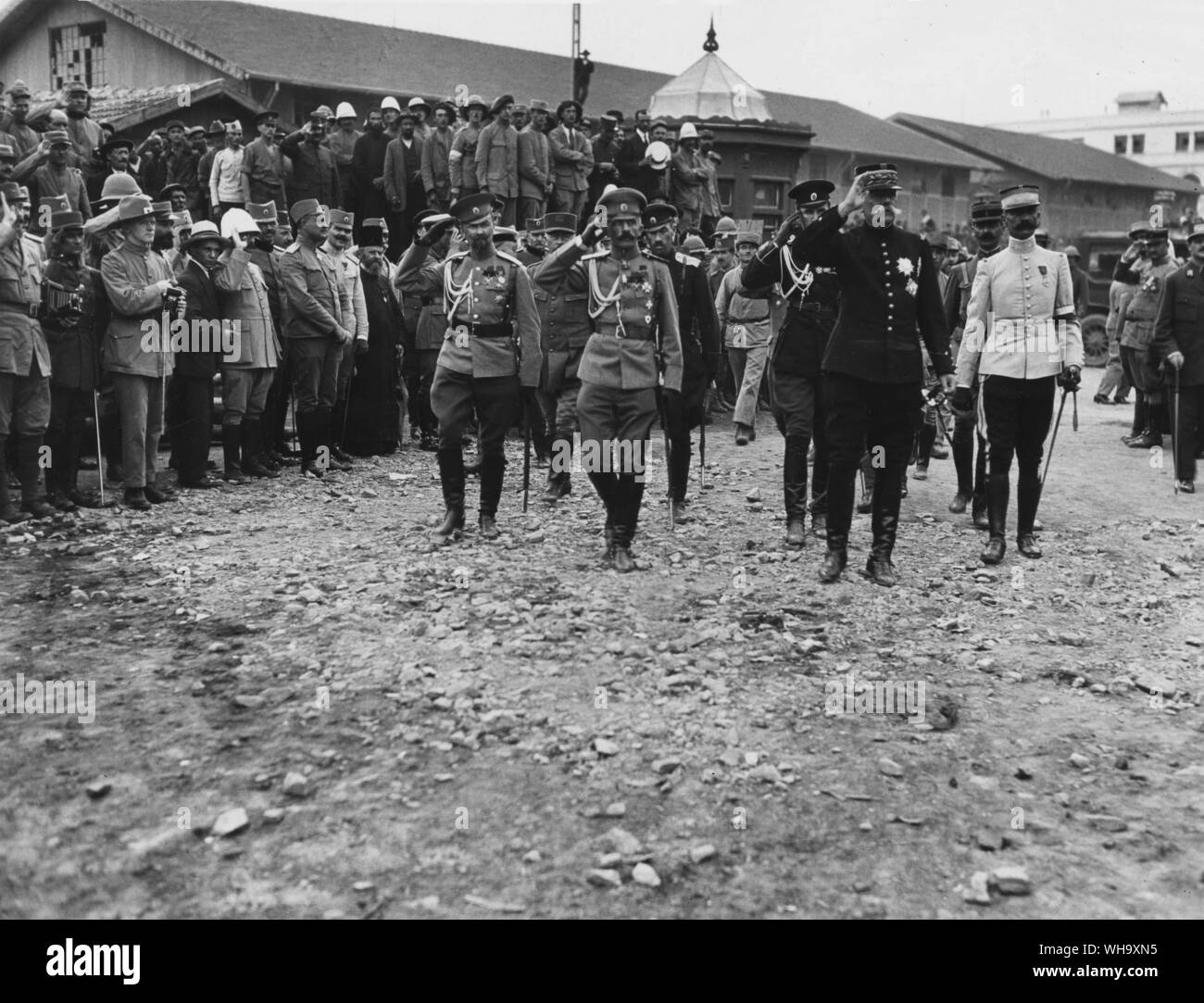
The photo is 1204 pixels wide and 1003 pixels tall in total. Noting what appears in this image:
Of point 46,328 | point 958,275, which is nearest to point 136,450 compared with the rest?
point 46,328

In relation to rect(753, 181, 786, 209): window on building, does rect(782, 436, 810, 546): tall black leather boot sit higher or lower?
lower

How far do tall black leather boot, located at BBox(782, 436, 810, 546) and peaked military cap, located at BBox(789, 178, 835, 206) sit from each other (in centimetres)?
159

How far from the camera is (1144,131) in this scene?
229 feet

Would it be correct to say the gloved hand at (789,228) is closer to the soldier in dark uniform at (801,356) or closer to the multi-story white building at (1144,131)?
the soldier in dark uniform at (801,356)

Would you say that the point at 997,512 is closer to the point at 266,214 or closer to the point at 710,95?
the point at 266,214

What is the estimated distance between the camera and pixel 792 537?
8.80 metres

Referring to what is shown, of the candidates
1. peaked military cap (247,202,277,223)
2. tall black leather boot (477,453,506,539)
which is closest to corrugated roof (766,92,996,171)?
peaked military cap (247,202,277,223)

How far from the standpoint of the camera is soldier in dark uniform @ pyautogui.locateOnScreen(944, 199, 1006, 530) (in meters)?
9.74

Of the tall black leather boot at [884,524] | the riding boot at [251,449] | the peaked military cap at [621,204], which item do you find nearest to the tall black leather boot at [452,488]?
the peaked military cap at [621,204]

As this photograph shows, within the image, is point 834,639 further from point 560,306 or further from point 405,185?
point 405,185

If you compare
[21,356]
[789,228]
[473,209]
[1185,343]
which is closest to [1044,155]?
[1185,343]
